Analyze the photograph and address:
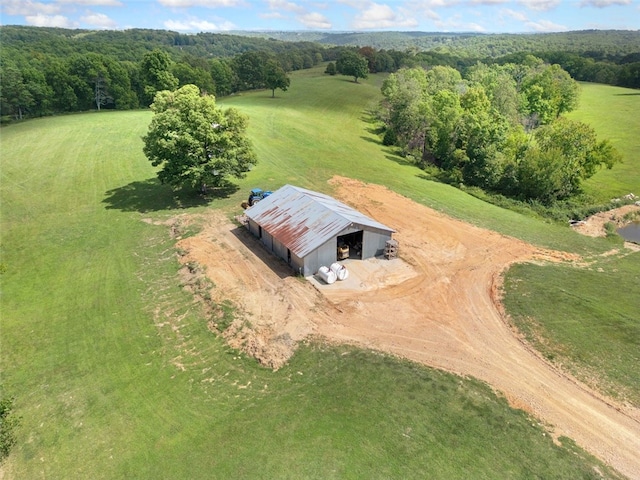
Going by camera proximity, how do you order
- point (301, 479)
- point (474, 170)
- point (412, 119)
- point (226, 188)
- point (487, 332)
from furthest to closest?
1. point (412, 119)
2. point (474, 170)
3. point (226, 188)
4. point (487, 332)
5. point (301, 479)

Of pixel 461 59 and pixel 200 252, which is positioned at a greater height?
pixel 461 59

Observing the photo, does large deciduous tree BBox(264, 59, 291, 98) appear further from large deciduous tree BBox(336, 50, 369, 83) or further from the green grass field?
the green grass field

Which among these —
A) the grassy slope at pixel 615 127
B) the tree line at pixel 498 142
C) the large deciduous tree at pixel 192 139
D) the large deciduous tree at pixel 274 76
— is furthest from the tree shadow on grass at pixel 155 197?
the large deciduous tree at pixel 274 76

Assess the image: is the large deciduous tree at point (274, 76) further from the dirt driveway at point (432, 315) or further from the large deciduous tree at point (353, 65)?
the dirt driveway at point (432, 315)

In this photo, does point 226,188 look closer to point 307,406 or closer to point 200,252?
point 200,252

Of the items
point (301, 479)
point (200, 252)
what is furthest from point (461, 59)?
point (301, 479)

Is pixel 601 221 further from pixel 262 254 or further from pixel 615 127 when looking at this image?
pixel 615 127

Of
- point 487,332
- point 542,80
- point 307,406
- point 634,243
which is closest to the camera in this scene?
point 307,406

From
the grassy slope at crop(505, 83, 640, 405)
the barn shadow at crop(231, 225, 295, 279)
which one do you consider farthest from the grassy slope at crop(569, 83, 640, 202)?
the barn shadow at crop(231, 225, 295, 279)
